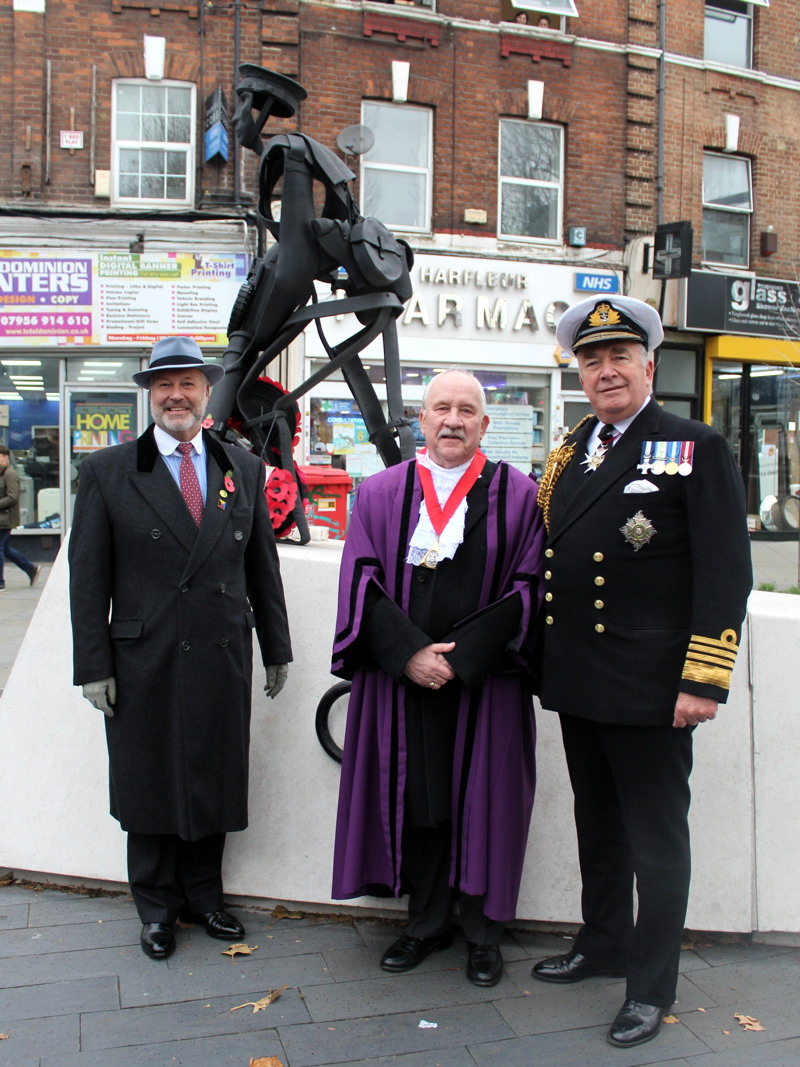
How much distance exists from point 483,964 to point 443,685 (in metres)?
0.89

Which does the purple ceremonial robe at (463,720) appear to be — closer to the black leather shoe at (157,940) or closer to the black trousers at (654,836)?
the black trousers at (654,836)

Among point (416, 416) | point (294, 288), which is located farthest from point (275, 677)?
point (416, 416)

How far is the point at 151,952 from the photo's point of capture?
3.06 metres

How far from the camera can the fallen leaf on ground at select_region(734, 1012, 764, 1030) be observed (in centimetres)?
270

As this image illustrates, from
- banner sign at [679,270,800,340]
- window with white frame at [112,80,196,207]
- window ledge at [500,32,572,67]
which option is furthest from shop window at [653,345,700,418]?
window with white frame at [112,80,196,207]

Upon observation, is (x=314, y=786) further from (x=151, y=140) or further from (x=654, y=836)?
(x=151, y=140)

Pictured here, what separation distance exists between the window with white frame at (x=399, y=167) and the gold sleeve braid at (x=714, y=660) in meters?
11.9

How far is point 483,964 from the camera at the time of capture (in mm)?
2951

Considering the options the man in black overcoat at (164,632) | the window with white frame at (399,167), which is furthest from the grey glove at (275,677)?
the window with white frame at (399,167)

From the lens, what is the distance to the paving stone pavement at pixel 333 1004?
2.55 meters

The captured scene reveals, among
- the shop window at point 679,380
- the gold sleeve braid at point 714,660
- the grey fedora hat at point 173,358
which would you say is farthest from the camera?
the shop window at point 679,380

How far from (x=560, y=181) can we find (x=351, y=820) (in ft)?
42.7

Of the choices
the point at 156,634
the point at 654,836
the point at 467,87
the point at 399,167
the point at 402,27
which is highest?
the point at 402,27

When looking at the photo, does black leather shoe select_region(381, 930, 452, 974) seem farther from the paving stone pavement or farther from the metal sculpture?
the metal sculpture
